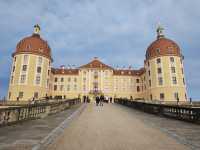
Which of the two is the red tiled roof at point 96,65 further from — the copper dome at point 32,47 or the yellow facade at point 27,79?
the yellow facade at point 27,79

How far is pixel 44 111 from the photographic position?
1247cm

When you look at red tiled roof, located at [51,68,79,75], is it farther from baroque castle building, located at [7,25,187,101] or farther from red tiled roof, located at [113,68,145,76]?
red tiled roof, located at [113,68,145,76]

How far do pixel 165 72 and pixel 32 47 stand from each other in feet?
140

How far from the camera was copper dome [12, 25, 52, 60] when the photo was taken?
165 ft

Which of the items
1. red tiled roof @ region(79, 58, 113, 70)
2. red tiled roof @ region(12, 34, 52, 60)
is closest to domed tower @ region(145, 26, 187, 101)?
red tiled roof @ region(79, 58, 113, 70)

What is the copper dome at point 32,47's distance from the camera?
5015 centimetres

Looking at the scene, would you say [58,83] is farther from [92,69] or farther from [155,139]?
[155,139]

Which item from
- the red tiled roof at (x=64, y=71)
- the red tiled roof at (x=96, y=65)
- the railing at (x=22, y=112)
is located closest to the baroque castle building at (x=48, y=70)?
the red tiled roof at (x=96, y=65)

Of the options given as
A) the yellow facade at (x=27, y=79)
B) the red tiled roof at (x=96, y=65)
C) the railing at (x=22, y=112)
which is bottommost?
the railing at (x=22, y=112)

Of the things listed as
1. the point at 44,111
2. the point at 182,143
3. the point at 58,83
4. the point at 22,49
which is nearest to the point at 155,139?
the point at 182,143

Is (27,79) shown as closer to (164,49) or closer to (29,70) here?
(29,70)

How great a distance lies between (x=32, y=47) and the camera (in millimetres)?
50531

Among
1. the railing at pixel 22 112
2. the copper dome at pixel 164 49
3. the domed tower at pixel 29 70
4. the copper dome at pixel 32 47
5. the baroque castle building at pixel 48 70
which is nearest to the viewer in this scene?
the railing at pixel 22 112

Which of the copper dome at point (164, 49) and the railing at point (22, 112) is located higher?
the copper dome at point (164, 49)
